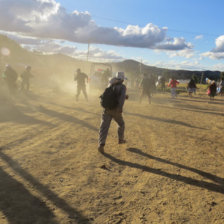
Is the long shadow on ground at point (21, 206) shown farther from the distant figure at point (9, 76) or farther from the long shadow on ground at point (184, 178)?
the distant figure at point (9, 76)

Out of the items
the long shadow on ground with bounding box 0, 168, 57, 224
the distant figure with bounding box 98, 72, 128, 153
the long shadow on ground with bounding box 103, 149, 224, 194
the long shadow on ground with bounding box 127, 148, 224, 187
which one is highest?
the distant figure with bounding box 98, 72, 128, 153

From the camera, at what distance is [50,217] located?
9.86 ft

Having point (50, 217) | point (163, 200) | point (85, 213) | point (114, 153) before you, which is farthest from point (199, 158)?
point (50, 217)

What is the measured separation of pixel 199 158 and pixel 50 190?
3562 mm

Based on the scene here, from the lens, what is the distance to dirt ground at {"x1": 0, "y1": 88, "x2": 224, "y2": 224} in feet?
10.5

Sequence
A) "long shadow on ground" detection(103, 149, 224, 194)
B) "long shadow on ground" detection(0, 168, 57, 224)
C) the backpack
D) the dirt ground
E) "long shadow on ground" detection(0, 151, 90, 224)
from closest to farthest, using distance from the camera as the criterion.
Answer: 1. "long shadow on ground" detection(0, 168, 57, 224)
2. "long shadow on ground" detection(0, 151, 90, 224)
3. the dirt ground
4. "long shadow on ground" detection(103, 149, 224, 194)
5. the backpack

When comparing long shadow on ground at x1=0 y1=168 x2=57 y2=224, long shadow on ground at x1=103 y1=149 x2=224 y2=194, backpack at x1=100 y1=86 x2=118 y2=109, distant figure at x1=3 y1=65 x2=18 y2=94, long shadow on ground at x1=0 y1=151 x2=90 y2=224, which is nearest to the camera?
long shadow on ground at x1=0 y1=168 x2=57 y2=224

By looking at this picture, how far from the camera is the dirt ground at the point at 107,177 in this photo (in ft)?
10.5

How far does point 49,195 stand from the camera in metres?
3.52

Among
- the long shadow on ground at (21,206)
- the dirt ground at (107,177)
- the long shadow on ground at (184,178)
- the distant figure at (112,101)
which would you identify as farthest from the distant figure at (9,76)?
the long shadow on ground at (21,206)

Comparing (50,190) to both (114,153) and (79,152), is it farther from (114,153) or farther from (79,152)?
(114,153)

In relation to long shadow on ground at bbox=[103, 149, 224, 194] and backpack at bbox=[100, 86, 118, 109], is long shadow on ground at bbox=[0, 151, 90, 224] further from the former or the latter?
backpack at bbox=[100, 86, 118, 109]

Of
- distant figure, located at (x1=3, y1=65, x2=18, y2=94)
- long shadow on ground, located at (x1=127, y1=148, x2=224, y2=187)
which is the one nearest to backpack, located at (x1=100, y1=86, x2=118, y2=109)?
long shadow on ground, located at (x1=127, y1=148, x2=224, y2=187)

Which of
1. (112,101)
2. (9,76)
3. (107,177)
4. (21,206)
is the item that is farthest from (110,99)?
(9,76)
